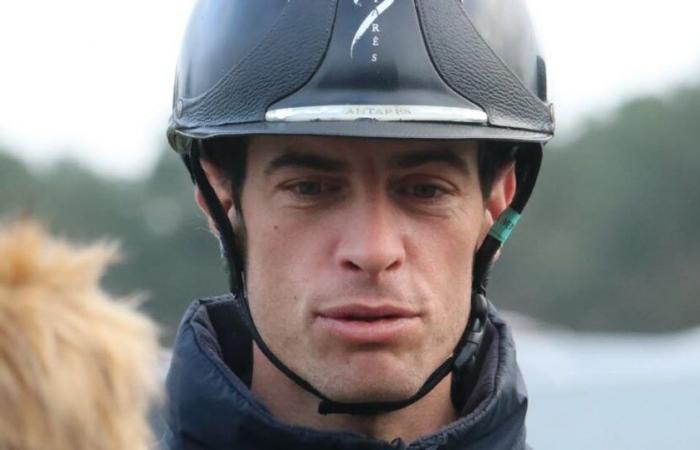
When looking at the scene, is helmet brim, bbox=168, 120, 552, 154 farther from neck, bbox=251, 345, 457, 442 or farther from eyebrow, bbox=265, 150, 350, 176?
neck, bbox=251, 345, 457, 442

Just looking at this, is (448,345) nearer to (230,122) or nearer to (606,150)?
(230,122)

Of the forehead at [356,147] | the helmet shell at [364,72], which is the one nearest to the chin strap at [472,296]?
the helmet shell at [364,72]

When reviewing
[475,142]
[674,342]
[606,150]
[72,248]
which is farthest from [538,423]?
[606,150]

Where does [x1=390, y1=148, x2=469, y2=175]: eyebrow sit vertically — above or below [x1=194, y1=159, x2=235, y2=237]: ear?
above

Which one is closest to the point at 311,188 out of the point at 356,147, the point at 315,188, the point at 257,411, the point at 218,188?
the point at 315,188

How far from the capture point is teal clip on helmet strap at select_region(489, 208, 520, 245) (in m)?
3.97

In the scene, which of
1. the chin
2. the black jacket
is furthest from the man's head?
the black jacket

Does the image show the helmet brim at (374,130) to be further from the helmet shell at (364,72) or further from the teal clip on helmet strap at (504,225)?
the teal clip on helmet strap at (504,225)

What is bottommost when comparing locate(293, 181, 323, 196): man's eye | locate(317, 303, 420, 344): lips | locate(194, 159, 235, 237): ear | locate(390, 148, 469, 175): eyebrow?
locate(317, 303, 420, 344): lips

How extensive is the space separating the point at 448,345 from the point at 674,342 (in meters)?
6.76

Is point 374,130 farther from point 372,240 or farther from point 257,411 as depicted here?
point 257,411

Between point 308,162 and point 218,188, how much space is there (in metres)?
0.38

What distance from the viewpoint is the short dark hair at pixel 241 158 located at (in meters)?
3.86

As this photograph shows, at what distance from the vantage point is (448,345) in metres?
3.71
